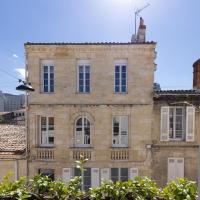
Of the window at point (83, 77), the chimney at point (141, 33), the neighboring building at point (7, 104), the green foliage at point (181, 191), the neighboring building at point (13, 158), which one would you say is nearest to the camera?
the green foliage at point (181, 191)

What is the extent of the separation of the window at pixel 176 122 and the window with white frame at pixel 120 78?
266 cm

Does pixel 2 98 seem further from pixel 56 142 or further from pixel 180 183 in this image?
pixel 180 183

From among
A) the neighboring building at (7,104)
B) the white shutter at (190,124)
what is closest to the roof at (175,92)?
the white shutter at (190,124)

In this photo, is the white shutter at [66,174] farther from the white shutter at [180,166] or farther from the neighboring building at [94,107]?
the white shutter at [180,166]

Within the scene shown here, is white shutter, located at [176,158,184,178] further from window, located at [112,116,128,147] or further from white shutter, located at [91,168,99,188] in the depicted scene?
white shutter, located at [91,168,99,188]

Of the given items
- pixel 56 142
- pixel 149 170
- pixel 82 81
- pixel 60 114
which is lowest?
pixel 149 170

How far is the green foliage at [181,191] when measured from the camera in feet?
12.7

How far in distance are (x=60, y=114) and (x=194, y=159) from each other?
7133 mm

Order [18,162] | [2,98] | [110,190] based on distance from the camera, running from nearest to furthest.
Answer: [110,190] < [18,162] < [2,98]

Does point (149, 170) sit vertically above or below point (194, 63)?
below

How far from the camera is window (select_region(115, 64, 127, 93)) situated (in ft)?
44.2

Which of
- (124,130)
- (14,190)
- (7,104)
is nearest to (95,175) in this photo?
(124,130)

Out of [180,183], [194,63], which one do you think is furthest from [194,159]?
[180,183]

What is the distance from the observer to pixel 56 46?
13.3m
